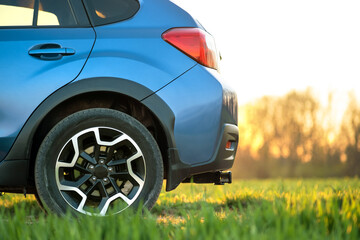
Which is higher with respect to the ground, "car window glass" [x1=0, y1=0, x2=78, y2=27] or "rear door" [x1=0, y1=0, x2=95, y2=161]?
"car window glass" [x1=0, y1=0, x2=78, y2=27]

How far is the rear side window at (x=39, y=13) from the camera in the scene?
3.32m

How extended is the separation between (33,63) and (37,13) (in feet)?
1.79

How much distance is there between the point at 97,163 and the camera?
312 centimetres

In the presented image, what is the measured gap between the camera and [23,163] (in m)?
3.14

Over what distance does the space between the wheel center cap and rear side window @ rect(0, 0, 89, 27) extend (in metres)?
1.15

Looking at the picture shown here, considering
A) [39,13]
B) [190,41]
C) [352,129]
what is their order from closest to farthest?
1. [190,41]
2. [39,13]
3. [352,129]

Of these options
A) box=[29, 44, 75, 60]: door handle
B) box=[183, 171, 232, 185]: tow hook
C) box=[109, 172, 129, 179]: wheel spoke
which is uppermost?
box=[29, 44, 75, 60]: door handle

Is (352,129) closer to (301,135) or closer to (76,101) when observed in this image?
(301,135)

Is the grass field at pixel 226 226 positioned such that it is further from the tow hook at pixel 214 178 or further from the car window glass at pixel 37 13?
the car window glass at pixel 37 13

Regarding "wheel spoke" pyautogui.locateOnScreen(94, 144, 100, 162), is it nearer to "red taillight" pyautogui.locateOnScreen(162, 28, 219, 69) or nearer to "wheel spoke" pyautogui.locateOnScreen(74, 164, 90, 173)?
"wheel spoke" pyautogui.locateOnScreen(74, 164, 90, 173)

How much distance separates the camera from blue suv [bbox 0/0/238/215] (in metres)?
3.09

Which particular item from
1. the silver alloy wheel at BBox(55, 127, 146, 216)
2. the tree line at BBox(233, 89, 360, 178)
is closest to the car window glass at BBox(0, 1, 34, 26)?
the silver alloy wheel at BBox(55, 127, 146, 216)

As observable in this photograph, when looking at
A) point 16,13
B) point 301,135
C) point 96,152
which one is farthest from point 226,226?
point 301,135

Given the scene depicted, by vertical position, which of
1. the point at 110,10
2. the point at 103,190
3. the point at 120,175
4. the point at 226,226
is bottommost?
the point at 226,226
